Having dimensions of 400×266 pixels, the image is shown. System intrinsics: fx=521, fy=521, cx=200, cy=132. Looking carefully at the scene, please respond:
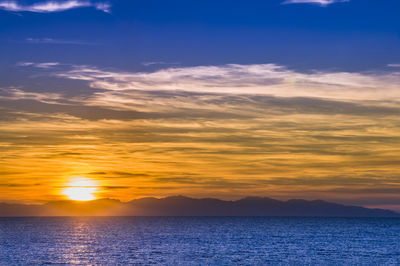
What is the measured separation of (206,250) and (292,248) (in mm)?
19812

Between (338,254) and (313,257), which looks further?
(338,254)

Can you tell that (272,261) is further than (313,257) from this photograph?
No

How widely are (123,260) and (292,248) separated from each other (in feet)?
135

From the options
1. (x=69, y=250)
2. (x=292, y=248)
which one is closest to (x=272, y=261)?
(x=292, y=248)

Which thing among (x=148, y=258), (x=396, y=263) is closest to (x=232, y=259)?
(x=148, y=258)

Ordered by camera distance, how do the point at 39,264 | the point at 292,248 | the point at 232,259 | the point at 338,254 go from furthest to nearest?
the point at 292,248
the point at 338,254
the point at 232,259
the point at 39,264

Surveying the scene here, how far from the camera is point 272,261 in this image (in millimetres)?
85438

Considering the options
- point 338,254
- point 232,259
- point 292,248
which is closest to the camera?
point 232,259

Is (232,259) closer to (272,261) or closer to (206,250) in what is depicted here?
(272,261)

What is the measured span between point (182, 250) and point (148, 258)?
52.8 feet

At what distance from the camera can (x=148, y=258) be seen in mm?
89250

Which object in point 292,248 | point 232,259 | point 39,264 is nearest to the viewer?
point 39,264

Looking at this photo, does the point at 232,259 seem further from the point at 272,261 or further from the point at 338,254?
the point at 338,254

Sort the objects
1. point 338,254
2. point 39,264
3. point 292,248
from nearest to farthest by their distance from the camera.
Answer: point 39,264 < point 338,254 < point 292,248
